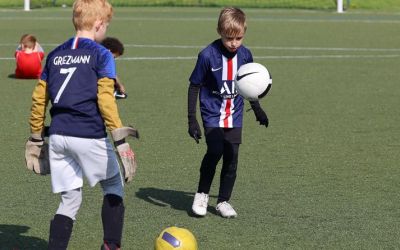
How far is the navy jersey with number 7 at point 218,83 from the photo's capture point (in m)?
8.23

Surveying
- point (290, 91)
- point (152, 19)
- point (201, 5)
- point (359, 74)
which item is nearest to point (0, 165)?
point (290, 91)

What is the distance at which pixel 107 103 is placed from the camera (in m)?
6.34

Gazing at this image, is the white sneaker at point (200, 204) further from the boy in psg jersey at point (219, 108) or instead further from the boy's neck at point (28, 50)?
the boy's neck at point (28, 50)

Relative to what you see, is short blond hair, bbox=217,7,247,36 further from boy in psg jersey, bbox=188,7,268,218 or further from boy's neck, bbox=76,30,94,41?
boy's neck, bbox=76,30,94,41

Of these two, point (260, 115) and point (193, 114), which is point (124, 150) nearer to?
point (193, 114)

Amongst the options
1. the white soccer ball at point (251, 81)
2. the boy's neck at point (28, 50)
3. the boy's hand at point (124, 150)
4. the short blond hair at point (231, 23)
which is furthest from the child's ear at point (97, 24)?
the boy's neck at point (28, 50)

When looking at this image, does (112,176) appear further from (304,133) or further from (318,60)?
(318,60)

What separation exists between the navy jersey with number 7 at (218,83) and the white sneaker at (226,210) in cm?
64

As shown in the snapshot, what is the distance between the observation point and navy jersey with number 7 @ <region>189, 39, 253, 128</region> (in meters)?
8.23

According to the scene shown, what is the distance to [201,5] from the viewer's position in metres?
37.8

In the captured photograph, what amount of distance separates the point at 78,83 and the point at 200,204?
2.26 meters

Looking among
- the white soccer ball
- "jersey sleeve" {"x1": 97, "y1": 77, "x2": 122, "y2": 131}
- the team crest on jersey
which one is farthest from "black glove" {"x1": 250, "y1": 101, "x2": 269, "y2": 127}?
"jersey sleeve" {"x1": 97, "y1": 77, "x2": 122, "y2": 131}

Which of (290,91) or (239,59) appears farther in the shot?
(290,91)

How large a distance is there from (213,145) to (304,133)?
4287mm
